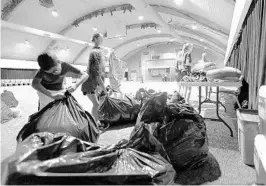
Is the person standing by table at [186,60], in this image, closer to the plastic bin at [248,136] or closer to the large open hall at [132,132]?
the large open hall at [132,132]

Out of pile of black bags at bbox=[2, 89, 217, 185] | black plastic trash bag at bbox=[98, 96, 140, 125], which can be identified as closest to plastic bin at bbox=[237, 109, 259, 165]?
pile of black bags at bbox=[2, 89, 217, 185]

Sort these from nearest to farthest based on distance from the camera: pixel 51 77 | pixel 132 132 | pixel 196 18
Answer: pixel 132 132 < pixel 51 77 < pixel 196 18

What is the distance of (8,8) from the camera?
7.34 metres

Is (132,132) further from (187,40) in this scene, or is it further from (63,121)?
(187,40)

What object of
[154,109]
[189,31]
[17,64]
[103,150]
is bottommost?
[103,150]

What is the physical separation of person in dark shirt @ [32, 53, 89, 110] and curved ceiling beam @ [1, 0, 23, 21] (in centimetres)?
772

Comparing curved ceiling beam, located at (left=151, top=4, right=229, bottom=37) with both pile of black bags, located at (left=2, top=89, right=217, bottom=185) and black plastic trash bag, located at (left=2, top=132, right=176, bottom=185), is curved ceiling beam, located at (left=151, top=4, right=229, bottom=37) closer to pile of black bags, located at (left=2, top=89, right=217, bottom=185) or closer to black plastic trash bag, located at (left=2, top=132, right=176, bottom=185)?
pile of black bags, located at (left=2, top=89, right=217, bottom=185)

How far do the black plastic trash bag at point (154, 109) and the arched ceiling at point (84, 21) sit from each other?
14.5 feet

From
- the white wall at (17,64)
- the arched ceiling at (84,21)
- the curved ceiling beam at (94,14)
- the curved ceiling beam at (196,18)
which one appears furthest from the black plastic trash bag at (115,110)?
the white wall at (17,64)

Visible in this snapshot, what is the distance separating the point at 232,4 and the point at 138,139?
14.1 ft

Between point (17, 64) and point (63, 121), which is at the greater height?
point (17, 64)

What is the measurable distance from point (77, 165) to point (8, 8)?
952 centimetres

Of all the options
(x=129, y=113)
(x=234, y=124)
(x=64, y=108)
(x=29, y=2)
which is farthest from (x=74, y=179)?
(x=29, y=2)

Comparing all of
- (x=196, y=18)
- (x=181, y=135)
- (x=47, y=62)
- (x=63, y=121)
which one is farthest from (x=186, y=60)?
(x=196, y=18)
